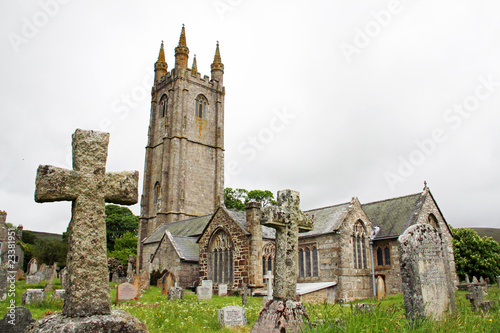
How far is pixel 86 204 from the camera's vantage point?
14.7 ft

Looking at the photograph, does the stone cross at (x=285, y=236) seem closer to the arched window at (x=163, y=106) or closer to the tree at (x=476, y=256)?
the tree at (x=476, y=256)

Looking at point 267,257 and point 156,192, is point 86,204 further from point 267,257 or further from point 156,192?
point 156,192

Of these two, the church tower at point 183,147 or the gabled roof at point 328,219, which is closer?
the gabled roof at point 328,219

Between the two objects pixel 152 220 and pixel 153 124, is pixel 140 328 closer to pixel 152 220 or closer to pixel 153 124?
pixel 152 220

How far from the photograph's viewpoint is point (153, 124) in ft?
157

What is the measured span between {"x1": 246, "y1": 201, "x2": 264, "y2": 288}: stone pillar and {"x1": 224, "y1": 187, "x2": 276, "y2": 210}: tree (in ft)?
112

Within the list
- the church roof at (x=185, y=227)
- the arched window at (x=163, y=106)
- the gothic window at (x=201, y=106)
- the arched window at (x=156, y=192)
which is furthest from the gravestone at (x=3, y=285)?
the arched window at (x=163, y=106)

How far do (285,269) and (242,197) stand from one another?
50.9 metres

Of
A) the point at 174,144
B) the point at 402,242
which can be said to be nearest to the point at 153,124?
the point at 174,144

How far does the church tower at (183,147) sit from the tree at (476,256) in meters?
25.0

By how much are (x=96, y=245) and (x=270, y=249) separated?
18810 millimetres

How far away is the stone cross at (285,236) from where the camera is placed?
24.3 ft

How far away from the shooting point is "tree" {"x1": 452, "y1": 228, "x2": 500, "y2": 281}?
3512 cm

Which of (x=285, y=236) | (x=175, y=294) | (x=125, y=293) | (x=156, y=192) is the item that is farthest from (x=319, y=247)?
(x=156, y=192)
